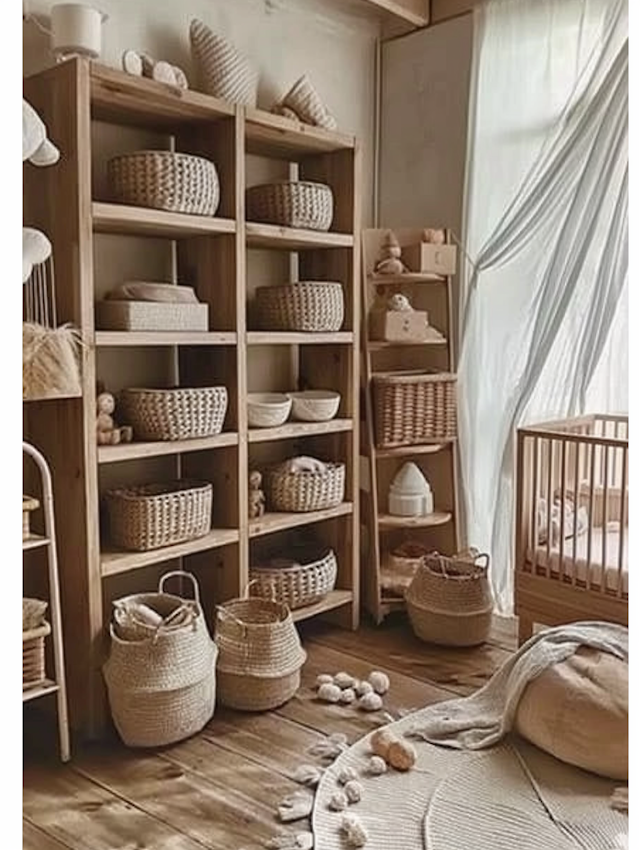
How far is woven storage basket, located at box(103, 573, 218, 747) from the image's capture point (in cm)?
228

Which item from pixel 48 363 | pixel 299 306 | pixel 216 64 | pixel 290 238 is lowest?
pixel 48 363

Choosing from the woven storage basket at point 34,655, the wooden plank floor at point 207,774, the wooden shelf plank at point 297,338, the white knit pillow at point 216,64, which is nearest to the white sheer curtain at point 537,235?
the wooden shelf plank at point 297,338

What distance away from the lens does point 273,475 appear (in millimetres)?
3059

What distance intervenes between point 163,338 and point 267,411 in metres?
0.51

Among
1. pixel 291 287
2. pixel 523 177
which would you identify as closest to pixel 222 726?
pixel 291 287

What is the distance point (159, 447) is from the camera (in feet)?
8.36

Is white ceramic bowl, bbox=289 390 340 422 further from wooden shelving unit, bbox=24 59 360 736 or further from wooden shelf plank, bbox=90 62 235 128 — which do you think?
wooden shelf plank, bbox=90 62 235 128

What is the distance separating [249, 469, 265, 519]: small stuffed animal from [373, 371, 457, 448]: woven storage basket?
1.81 feet

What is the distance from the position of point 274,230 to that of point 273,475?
0.86 m

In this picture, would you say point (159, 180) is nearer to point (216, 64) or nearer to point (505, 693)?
point (216, 64)

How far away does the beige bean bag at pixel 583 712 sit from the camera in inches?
82.7

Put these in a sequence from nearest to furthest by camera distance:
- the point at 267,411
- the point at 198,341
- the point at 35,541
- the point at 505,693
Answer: the point at 35,541 → the point at 505,693 → the point at 198,341 → the point at 267,411

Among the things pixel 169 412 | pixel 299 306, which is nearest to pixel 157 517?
pixel 169 412

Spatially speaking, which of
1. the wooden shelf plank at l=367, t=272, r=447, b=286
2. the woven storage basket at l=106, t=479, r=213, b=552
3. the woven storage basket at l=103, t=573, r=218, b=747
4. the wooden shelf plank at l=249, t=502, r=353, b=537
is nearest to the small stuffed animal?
the wooden shelf plank at l=249, t=502, r=353, b=537
